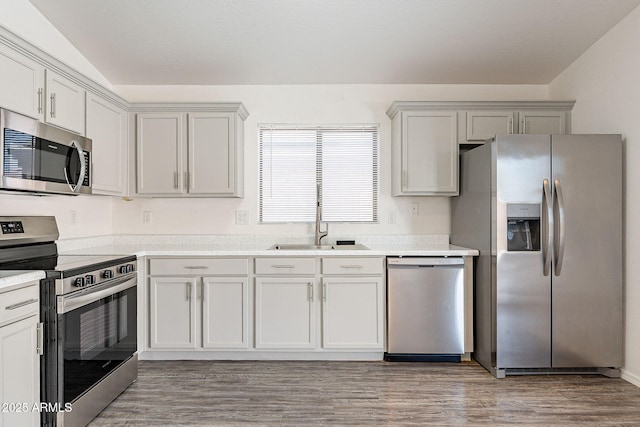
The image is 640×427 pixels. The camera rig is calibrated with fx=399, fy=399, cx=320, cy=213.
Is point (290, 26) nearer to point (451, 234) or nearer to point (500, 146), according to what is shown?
point (500, 146)

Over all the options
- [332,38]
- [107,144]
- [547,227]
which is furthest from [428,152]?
[107,144]

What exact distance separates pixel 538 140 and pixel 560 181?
34 centimetres

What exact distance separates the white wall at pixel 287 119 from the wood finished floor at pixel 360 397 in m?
1.28

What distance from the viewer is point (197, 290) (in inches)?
128

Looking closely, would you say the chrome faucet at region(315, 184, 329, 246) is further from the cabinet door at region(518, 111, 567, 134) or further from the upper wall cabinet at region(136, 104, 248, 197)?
the cabinet door at region(518, 111, 567, 134)

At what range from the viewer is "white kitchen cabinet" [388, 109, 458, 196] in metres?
3.54

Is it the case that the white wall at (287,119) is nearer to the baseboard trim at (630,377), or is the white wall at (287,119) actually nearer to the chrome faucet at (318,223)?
the chrome faucet at (318,223)

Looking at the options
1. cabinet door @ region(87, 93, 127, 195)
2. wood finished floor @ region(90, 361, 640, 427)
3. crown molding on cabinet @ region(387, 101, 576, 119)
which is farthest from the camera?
crown molding on cabinet @ region(387, 101, 576, 119)

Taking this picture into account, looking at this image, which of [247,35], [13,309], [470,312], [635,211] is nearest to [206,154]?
[247,35]

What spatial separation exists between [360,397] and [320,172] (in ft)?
6.95

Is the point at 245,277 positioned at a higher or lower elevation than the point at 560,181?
lower

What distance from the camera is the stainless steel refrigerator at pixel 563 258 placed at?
9.61ft

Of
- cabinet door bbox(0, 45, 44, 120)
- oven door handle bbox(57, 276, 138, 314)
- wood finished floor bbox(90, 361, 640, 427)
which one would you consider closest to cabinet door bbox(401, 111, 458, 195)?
wood finished floor bbox(90, 361, 640, 427)

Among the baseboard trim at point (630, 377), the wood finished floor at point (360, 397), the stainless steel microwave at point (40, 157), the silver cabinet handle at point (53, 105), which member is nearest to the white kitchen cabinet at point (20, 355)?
the wood finished floor at point (360, 397)
